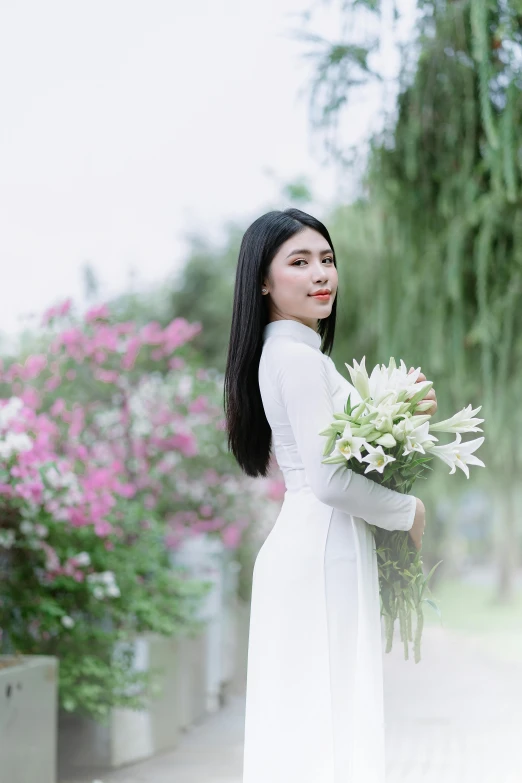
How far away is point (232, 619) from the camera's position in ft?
21.2

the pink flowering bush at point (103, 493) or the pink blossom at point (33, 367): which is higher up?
the pink blossom at point (33, 367)

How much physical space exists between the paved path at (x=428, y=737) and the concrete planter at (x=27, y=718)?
77 cm

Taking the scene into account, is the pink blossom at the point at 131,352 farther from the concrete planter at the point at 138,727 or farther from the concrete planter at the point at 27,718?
the concrete planter at the point at 27,718

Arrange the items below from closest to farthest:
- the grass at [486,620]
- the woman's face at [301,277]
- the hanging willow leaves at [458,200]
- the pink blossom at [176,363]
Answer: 1. the woman's face at [301,277]
2. the hanging willow leaves at [458,200]
3. the pink blossom at [176,363]
4. the grass at [486,620]

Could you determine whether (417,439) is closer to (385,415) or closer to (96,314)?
(385,415)

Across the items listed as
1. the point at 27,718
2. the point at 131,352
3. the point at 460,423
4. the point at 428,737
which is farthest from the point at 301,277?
the point at 131,352

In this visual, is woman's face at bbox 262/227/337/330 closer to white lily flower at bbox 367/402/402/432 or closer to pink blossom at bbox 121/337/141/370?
white lily flower at bbox 367/402/402/432

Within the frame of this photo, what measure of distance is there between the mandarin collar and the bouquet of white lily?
0.15 metres

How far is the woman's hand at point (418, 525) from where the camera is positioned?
175 cm

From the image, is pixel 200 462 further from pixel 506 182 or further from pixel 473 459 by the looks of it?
pixel 473 459

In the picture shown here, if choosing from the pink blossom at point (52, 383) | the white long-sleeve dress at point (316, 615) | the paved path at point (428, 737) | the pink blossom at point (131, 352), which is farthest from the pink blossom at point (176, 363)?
the white long-sleeve dress at point (316, 615)

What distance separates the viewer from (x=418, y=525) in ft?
5.80

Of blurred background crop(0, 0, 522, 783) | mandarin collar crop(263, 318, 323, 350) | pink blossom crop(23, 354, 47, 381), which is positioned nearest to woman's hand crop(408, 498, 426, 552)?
mandarin collar crop(263, 318, 323, 350)

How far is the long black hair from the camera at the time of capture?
1.91 meters
